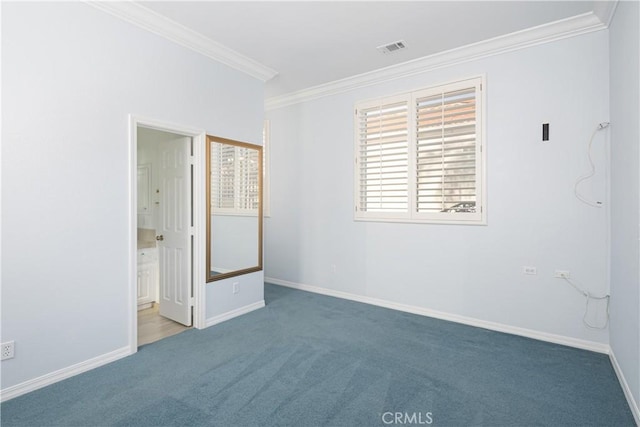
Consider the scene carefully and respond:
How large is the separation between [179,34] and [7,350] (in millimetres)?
2846

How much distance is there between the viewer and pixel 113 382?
8.07ft

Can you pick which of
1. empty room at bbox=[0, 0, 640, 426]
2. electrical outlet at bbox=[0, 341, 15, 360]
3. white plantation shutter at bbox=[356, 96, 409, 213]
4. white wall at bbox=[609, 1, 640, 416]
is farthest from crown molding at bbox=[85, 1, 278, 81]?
white wall at bbox=[609, 1, 640, 416]

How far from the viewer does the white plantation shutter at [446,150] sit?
3.64 metres

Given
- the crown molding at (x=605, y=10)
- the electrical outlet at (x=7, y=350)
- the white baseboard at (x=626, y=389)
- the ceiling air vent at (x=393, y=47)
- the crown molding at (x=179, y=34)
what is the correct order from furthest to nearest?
1. the ceiling air vent at (x=393, y=47)
2. the crown molding at (x=179, y=34)
3. the crown molding at (x=605, y=10)
4. the electrical outlet at (x=7, y=350)
5. the white baseboard at (x=626, y=389)

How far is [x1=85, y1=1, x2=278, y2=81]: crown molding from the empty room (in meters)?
0.02

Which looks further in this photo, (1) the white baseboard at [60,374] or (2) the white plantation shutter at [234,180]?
(2) the white plantation shutter at [234,180]

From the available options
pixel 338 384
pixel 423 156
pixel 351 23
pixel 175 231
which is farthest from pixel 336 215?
pixel 338 384

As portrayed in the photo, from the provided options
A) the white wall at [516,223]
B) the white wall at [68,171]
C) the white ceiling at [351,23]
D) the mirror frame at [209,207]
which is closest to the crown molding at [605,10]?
the white ceiling at [351,23]

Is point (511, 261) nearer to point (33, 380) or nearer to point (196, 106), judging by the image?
point (196, 106)

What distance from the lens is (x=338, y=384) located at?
8.02ft

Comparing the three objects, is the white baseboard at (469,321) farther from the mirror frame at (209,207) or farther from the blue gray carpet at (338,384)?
the mirror frame at (209,207)

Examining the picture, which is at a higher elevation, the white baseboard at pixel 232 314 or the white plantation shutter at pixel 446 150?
the white plantation shutter at pixel 446 150

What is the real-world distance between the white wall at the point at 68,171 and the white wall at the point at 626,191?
11.8 feet

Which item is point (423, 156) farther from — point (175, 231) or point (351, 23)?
point (175, 231)
